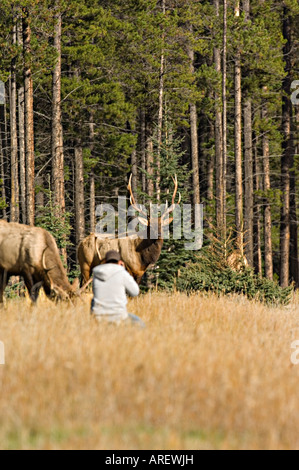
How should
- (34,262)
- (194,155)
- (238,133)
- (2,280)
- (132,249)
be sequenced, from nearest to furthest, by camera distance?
(34,262), (2,280), (132,249), (238,133), (194,155)

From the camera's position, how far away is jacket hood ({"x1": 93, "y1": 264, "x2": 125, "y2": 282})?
902cm

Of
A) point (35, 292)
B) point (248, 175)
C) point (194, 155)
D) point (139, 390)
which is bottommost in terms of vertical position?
point (139, 390)

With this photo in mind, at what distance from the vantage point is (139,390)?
657 centimetres

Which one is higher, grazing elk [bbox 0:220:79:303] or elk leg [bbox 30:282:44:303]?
grazing elk [bbox 0:220:79:303]

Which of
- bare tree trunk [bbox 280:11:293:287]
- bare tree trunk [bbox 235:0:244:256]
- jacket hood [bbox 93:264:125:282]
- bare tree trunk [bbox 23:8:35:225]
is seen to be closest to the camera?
jacket hood [bbox 93:264:125:282]

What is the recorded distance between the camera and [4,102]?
91.3 feet

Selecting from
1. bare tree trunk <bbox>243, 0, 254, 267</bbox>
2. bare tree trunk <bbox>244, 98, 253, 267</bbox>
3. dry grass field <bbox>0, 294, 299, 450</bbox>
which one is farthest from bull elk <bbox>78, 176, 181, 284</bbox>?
bare tree trunk <bbox>244, 98, 253, 267</bbox>

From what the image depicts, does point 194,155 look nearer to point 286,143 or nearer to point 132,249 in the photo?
point 286,143

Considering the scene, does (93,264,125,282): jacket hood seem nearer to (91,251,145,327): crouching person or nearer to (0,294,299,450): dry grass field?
(91,251,145,327): crouching person

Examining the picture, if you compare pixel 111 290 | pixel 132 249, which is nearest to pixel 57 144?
pixel 132 249

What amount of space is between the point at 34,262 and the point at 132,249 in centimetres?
330

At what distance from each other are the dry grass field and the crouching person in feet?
0.77

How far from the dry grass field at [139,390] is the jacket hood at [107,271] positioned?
62cm

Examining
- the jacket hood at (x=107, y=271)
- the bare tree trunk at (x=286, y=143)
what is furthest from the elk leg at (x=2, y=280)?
the bare tree trunk at (x=286, y=143)
